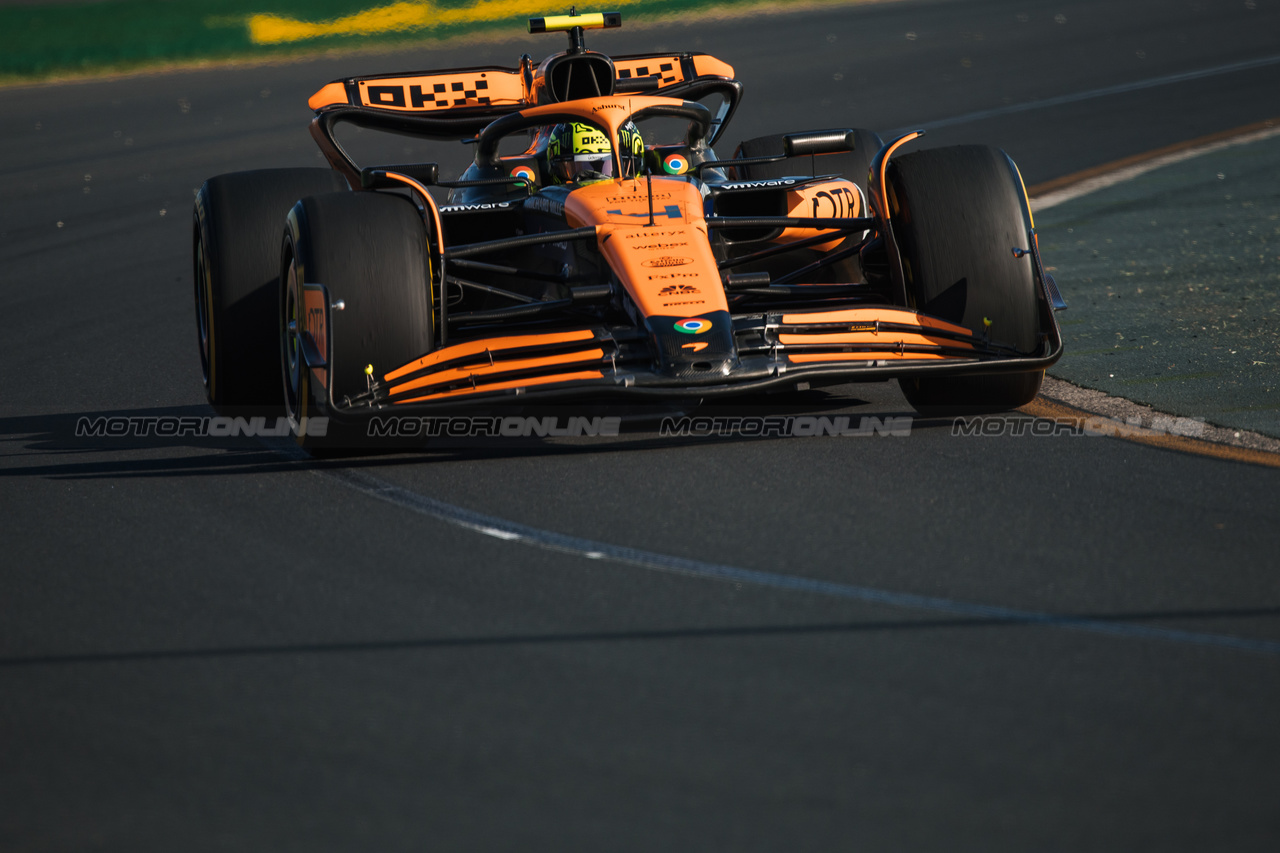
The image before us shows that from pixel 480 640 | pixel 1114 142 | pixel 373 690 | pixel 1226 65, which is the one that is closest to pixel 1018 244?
pixel 480 640

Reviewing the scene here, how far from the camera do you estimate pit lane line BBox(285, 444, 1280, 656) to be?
4.27 meters

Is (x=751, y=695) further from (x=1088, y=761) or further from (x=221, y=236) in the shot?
(x=221, y=236)

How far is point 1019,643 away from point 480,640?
147cm

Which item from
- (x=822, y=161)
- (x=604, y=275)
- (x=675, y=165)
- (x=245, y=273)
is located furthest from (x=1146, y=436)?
(x=245, y=273)

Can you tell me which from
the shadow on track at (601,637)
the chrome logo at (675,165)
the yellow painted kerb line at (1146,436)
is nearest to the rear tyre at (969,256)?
the yellow painted kerb line at (1146,436)

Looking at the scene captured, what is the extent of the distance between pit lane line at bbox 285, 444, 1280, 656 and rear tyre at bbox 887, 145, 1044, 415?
2.11 m

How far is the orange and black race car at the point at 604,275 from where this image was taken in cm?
617

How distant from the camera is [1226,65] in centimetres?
2078

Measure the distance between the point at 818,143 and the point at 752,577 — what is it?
321cm

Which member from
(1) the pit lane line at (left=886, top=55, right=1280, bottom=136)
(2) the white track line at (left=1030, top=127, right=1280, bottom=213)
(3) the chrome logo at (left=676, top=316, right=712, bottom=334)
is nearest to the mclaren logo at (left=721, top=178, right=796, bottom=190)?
(3) the chrome logo at (left=676, top=316, right=712, bottom=334)

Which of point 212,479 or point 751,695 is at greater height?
point 212,479

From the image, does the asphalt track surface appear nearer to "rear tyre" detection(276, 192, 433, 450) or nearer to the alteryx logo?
"rear tyre" detection(276, 192, 433, 450)

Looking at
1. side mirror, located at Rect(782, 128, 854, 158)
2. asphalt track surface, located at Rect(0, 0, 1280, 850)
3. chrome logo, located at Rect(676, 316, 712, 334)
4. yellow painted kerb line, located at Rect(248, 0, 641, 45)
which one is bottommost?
asphalt track surface, located at Rect(0, 0, 1280, 850)

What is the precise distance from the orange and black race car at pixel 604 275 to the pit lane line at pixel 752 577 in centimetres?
36
